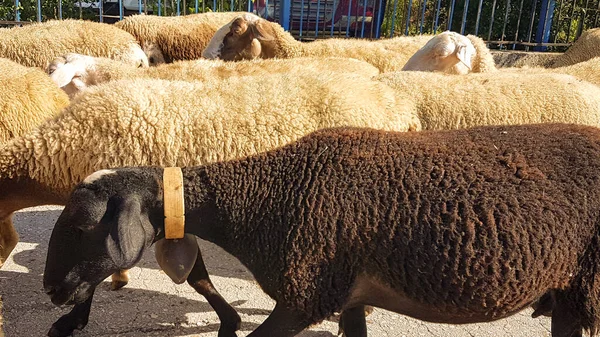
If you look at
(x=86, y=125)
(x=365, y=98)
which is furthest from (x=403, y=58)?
(x=86, y=125)

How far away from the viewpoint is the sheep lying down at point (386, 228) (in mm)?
2398

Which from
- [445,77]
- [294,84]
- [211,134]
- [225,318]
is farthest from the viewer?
[445,77]

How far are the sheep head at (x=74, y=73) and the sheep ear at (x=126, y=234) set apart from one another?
3.03 m

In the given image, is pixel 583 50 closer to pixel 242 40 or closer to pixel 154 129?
pixel 242 40

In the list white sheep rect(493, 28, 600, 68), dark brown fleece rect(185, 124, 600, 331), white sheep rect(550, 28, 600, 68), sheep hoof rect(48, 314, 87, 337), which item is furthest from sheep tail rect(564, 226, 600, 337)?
white sheep rect(550, 28, 600, 68)

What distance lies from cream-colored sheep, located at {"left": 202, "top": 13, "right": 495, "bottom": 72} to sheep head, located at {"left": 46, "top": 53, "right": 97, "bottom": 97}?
2.01m

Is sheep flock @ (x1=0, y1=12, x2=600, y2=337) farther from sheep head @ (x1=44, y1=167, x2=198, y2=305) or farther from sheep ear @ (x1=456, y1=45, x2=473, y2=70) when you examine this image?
sheep ear @ (x1=456, y1=45, x2=473, y2=70)

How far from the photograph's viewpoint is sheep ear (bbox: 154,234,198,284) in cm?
262

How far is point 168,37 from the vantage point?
7.55 m

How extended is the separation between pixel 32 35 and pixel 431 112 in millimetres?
4771

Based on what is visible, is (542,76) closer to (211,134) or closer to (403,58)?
(403,58)

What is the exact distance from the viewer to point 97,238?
2439 millimetres

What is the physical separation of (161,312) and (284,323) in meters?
1.43

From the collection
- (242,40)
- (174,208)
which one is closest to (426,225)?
(174,208)
